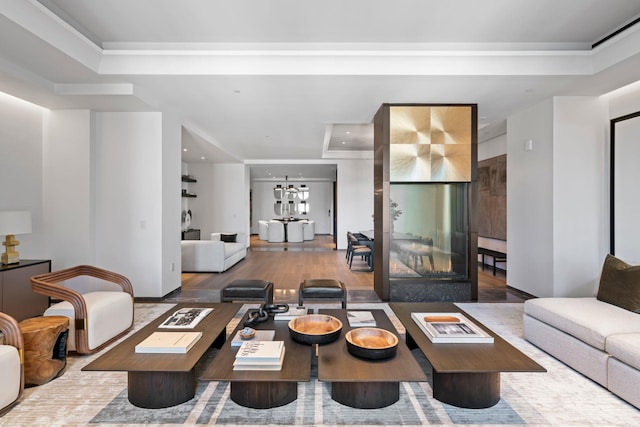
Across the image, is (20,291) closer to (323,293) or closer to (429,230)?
(323,293)

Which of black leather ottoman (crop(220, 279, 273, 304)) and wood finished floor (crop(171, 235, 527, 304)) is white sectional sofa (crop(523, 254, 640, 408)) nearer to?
wood finished floor (crop(171, 235, 527, 304))

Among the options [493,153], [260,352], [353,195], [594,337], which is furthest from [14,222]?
[493,153]

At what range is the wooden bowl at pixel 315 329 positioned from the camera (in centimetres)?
218

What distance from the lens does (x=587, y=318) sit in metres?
2.47

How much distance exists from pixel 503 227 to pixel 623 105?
2.79m

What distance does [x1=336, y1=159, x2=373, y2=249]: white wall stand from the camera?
966 centimetres

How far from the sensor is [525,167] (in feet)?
15.5

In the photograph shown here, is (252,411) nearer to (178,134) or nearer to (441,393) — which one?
(441,393)

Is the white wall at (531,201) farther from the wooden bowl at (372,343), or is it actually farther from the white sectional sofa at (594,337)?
the wooden bowl at (372,343)

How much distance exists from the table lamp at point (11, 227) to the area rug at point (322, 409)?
6.36 ft

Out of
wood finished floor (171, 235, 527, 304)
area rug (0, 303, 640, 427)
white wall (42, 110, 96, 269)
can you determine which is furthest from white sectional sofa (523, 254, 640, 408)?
white wall (42, 110, 96, 269)

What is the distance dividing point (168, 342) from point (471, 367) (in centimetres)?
183

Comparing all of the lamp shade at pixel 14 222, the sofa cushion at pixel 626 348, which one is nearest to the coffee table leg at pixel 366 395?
the sofa cushion at pixel 626 348

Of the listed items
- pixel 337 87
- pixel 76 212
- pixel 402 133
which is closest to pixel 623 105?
pixel 402 133
